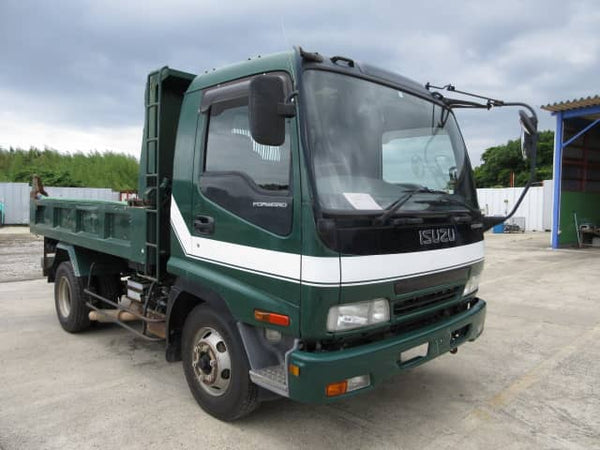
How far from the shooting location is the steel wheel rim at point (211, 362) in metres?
3.21

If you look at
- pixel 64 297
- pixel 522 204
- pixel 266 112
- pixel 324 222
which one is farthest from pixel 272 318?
pixel 522 204

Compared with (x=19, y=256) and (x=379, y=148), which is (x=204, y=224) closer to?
(x=379, y=148)

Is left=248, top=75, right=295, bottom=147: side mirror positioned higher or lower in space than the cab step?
higher

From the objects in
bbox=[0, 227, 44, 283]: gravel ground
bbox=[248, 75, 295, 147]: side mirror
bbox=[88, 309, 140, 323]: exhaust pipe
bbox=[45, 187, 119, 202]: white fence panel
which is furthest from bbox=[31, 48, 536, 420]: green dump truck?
bbox=[45, 187, 119, 202]: white fence panel

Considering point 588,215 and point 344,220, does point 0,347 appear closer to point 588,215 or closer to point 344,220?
point 344,220

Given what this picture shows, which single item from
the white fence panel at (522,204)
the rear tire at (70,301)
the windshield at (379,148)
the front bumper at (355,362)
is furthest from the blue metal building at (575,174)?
the rear tire at (70,301)

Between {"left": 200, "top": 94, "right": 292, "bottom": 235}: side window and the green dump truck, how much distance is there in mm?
12

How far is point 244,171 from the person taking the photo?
312cm

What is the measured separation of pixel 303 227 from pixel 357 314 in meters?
0.60

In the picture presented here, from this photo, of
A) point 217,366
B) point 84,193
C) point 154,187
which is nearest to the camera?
point 217,366

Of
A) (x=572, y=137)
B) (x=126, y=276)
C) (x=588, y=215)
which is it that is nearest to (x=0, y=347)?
(x=126, y=276)

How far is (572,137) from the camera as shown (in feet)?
48.4

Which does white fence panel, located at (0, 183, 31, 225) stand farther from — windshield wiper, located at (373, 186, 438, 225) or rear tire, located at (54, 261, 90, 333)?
windshield wiper, located at (373, 186, 438, 225)

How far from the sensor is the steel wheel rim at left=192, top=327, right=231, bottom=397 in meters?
3.21
